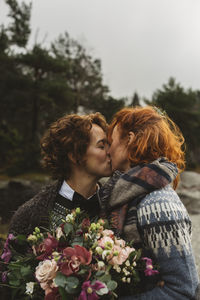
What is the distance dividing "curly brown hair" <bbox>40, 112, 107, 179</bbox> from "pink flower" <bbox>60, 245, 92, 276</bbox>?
4.41 feet

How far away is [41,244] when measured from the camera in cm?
147

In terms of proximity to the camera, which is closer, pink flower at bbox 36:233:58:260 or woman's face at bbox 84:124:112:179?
pink flower at bbox 36:233:58:260

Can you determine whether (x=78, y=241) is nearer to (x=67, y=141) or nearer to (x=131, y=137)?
(x=131, y=137)

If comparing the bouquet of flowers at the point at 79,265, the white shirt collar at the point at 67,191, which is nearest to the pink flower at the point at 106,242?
the bouquet of flowers at the point at 79,265

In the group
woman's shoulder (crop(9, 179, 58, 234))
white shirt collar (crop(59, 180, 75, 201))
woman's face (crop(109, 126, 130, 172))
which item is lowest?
woman's shoulder (crop(9, 179, 58, 234))

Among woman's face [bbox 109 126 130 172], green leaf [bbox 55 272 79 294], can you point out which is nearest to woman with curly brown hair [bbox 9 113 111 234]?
woman's face [bbox 109 126 130 172]

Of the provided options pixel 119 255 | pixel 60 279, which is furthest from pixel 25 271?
pixel 119 255

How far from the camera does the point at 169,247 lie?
1.43m

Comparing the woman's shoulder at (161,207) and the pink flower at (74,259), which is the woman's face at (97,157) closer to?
the woman's shoulder at (161,207)

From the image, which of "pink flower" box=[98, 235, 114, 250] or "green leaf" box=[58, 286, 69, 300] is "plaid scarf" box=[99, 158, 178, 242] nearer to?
"pink flower" box=[98, 235, 114, 250]

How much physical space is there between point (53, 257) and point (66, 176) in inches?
54.5

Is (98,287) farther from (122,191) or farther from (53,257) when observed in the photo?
(122,191)

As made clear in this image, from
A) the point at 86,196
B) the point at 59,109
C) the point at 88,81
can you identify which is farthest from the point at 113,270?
the point at 88,81

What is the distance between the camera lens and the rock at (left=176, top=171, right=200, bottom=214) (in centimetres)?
1190
